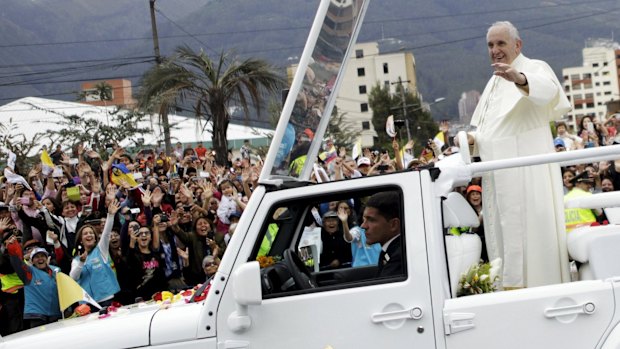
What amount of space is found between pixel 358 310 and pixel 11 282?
6.39 m

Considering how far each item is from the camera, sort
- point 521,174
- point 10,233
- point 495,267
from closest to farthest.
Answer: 1. point 495,267
2. point 521,174
3. point 10,233

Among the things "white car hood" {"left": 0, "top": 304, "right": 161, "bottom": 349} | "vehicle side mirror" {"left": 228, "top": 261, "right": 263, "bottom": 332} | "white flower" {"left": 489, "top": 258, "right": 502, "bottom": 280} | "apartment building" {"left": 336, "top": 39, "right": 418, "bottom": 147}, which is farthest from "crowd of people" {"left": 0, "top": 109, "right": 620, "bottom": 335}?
"apartment building" {"left": 336, "top": 39, "right": 418, "bottom": 147}

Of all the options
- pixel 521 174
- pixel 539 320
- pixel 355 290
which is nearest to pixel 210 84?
pixel 521 174

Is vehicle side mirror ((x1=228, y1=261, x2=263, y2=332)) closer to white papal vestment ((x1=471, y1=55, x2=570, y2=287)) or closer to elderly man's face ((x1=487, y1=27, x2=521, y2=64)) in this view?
white papal vestment ((x1=471, y1=55, x2=570, y2=287))

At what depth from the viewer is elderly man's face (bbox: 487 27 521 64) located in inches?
219

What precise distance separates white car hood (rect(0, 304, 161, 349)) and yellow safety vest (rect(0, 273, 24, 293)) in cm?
492

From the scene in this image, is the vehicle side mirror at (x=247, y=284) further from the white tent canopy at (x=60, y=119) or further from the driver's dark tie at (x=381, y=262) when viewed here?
the white tent canopy at (x=60, y=119)

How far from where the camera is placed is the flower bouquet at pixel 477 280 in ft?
15.3

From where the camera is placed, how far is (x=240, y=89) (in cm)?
2280

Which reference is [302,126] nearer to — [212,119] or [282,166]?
[282,166]

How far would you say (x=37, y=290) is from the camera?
9.54 m

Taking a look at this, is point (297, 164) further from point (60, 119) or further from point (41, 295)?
point (60, 119)

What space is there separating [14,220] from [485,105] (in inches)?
295

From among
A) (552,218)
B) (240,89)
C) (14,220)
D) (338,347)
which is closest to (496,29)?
(552,218)
